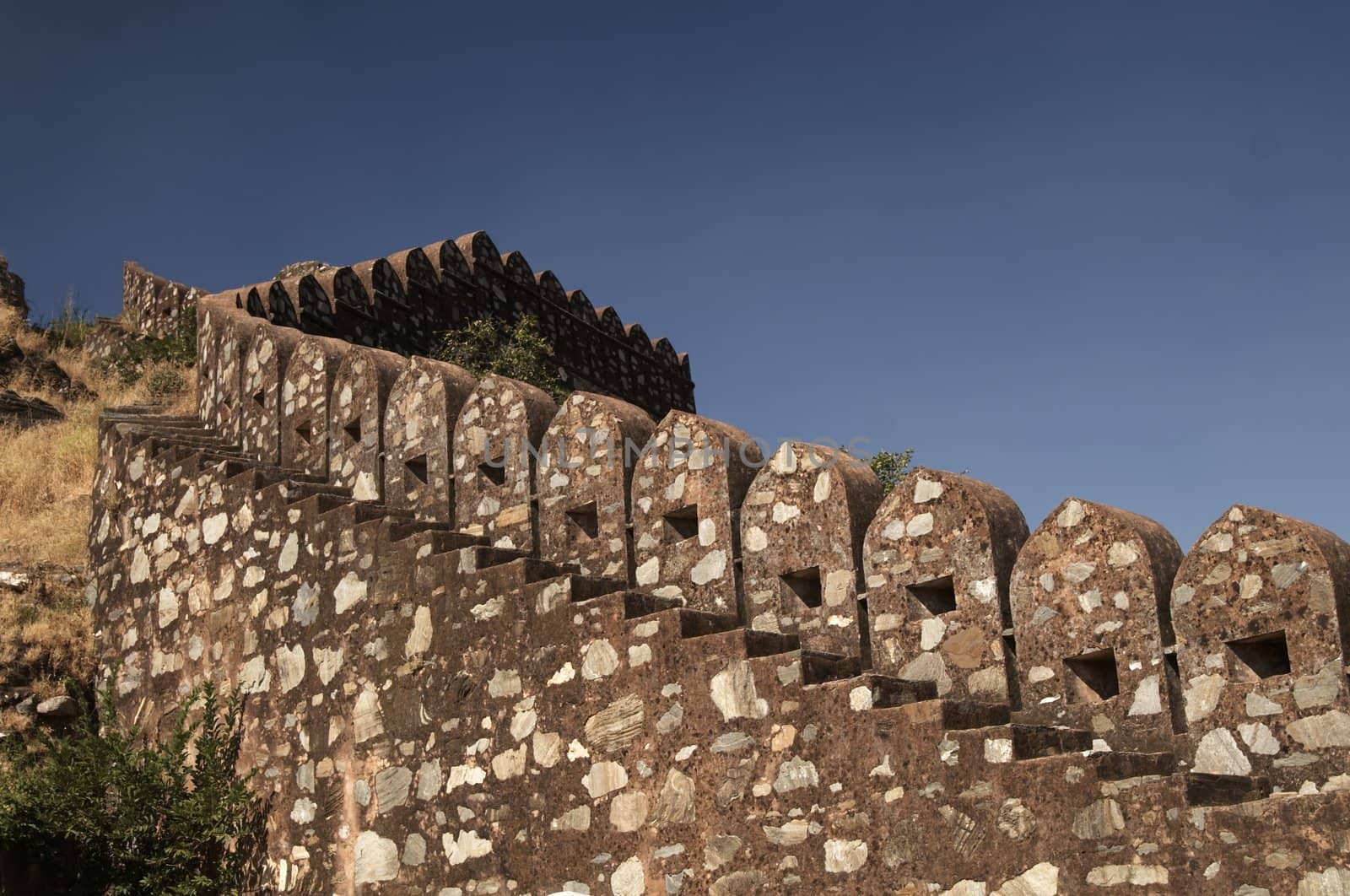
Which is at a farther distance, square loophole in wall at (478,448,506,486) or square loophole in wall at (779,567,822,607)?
square loophole in wall at (478,448,506,486)

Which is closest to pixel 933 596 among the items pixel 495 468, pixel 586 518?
pixel 586 518

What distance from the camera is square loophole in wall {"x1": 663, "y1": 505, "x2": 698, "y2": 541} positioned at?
7.29 m

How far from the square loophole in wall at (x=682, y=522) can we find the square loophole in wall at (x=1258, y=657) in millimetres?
2586

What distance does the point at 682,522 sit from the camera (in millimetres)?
7375

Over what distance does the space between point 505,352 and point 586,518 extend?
5.04m

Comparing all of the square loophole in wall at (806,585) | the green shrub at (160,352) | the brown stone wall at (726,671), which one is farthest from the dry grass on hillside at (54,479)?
the square loophole in wall at (806,585)

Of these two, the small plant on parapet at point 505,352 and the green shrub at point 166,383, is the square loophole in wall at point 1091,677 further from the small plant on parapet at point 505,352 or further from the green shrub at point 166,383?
the green shrub at point 166,383

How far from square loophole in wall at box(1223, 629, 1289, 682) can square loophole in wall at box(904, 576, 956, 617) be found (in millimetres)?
1180

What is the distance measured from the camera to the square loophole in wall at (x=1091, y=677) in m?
5.93

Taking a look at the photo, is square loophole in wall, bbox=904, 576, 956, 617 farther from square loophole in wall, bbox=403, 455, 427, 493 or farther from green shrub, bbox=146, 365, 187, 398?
green shrub, bbox=146, 365, 187, 398

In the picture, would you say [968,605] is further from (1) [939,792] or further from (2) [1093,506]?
(1) [939,792]

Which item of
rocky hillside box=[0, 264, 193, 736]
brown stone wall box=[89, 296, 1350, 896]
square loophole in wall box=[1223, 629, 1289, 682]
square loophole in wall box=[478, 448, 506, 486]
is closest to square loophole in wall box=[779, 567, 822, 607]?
brown stone wall box=[89, 296, 1350, 896]

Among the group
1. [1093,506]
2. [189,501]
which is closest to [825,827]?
[1093,506]

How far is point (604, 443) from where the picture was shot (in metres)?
7.70
